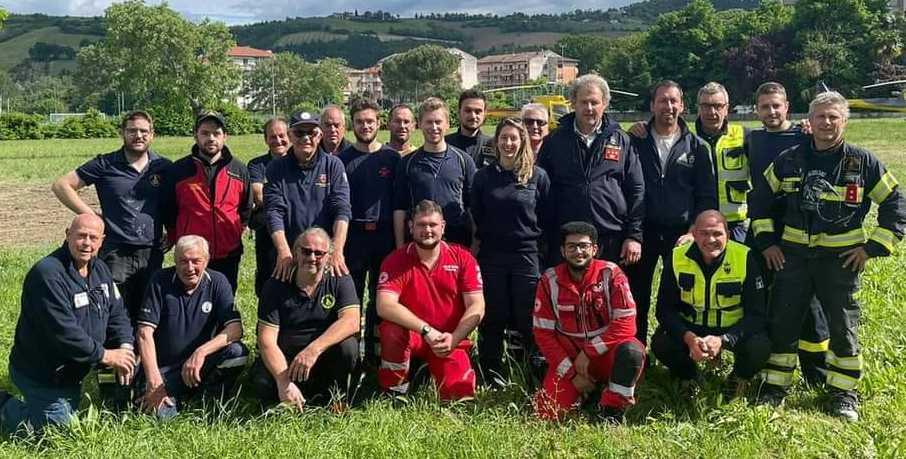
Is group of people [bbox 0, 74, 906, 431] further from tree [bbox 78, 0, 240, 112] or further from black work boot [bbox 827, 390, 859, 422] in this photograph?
tree [bbox 78, 0, 240, 112]

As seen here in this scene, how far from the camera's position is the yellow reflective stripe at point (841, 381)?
532cm

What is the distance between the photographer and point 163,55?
68.3m

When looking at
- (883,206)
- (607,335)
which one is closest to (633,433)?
(607,335)

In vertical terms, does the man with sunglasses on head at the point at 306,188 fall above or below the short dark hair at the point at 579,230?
above

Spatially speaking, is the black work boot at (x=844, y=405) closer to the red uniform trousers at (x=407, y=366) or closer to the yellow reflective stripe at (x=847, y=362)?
the yellow reflective stripe at (x=847, y=362)

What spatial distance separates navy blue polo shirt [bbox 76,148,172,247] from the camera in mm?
5977

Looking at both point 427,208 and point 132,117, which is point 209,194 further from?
point 427,208

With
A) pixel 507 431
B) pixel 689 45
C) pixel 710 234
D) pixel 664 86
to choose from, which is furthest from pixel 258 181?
pixel 689 45

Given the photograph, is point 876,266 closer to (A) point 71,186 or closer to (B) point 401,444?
(B) point 401,444

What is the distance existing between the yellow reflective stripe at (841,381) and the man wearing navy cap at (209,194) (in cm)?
446

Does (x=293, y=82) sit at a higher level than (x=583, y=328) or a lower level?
higher

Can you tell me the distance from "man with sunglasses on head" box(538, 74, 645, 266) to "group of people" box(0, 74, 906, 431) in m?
0.02

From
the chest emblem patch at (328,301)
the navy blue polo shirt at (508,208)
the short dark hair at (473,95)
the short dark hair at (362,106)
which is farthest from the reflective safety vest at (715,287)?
the short dark hair at (362,106)

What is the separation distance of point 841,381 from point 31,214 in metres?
15.6
